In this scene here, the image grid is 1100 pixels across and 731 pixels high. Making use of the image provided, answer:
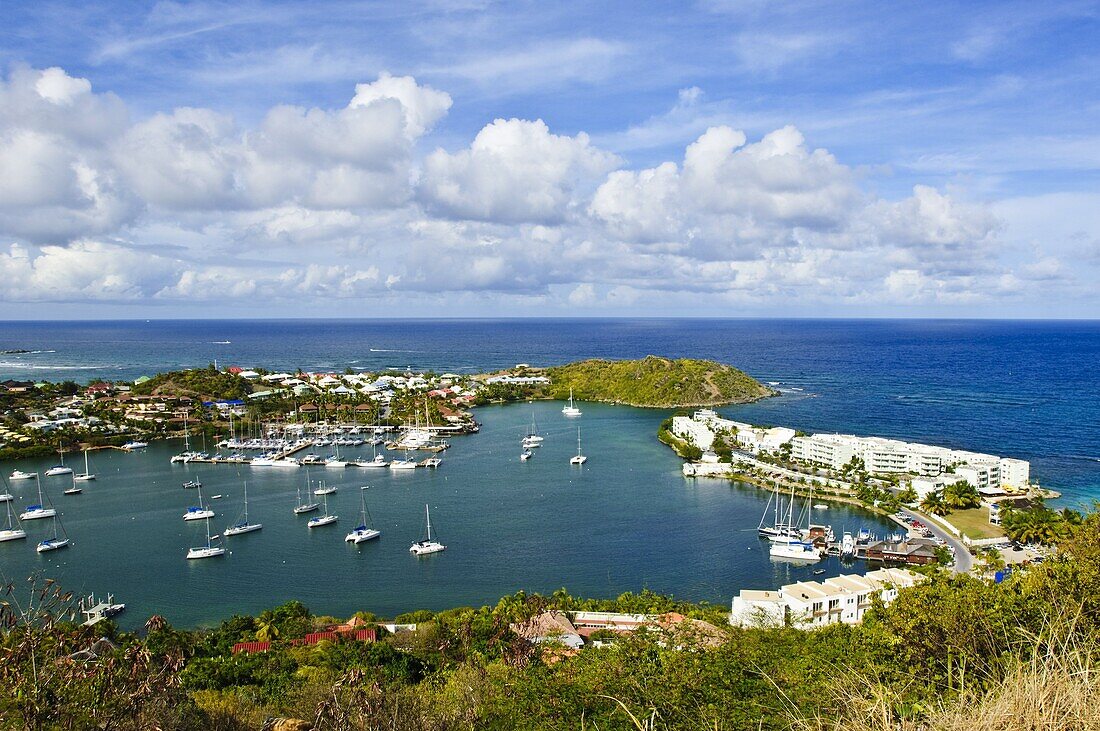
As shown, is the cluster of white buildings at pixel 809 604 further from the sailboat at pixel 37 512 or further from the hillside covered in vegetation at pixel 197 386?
the hillside covered in vegetation at pixel 197 386

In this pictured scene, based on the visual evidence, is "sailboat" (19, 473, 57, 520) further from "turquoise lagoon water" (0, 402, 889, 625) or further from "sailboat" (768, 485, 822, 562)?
"sailboat" (768, 485, 822, 562)

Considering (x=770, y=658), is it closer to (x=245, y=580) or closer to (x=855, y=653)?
(x=855, y=653)

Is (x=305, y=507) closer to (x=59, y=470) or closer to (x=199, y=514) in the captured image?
(x=199, y=514)

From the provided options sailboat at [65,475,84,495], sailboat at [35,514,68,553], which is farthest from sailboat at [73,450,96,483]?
sailboat at [35,514,68,553]

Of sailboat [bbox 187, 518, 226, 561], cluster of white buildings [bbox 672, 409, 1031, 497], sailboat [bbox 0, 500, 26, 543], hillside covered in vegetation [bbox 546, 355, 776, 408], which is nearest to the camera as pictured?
sailboat [bbox 187, 518, 226, 561]

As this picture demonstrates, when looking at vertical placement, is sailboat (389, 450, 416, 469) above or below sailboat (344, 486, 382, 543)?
above

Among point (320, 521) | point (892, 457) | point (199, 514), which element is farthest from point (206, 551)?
point (892, 457)
